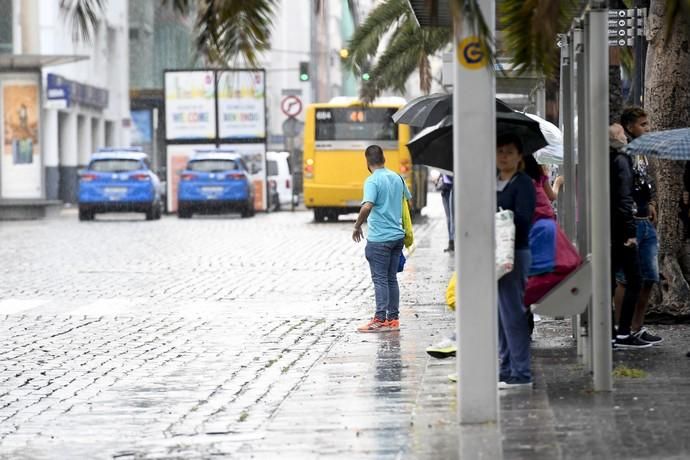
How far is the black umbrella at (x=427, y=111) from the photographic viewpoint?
42.2ft

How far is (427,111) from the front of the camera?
12977 millimetres

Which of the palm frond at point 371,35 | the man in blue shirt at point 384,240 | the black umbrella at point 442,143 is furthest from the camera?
the palm frond at point 371,35

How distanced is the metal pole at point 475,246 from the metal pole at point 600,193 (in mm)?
1185

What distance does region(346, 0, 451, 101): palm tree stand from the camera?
25141 mm

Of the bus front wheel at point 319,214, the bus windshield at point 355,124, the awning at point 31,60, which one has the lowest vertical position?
the bus front wheel at point 319,214

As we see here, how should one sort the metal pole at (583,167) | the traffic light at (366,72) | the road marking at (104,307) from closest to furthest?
1. the metal pole at (583,167)
2. the road marking at (104,307)
3. the traffic light at (366,72)

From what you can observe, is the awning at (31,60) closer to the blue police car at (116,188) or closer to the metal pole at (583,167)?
the blue police car at (116,188)

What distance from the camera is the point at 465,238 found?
752 centimetres

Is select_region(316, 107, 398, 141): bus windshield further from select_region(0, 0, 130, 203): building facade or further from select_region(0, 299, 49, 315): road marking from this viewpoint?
select_region(0, 299, 49, 315): road marking

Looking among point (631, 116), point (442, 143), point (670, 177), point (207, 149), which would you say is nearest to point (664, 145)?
point (631, 116)

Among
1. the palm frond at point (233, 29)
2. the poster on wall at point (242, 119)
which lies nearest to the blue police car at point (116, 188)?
the poster on wall at point (242, 119)

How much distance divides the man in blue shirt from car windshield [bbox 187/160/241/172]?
29.8 meters

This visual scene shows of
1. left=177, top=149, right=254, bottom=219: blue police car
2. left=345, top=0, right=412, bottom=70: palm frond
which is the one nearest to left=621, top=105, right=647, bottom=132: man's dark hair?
left=345, top=0, right=412, bottom=70: palm frond

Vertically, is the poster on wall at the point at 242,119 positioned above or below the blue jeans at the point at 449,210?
above
